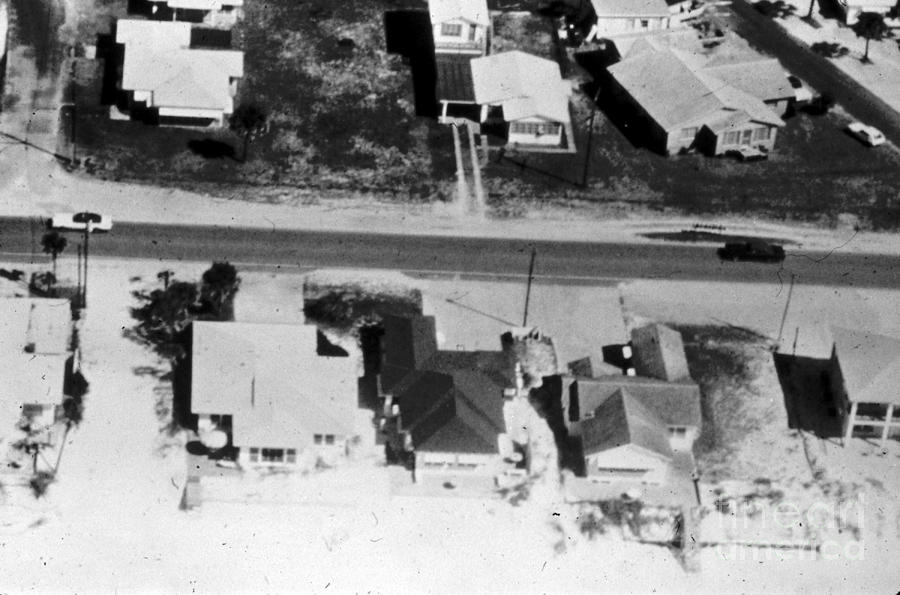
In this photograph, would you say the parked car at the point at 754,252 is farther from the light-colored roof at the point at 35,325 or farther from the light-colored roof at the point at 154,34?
the light-colored roof at the point at 35,325

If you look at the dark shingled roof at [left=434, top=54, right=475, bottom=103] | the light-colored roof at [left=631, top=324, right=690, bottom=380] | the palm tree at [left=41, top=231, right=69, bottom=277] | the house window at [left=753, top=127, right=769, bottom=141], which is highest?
the dark shingled roof at [left=434, top=54, right=475, bottom=103]

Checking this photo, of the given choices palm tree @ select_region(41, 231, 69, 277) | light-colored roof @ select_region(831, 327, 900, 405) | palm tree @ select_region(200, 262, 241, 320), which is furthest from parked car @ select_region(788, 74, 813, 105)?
palm tree @ select_region(41, 231, 69, 277)

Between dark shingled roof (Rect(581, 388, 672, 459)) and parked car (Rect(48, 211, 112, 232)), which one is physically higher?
parked car (Rect(48, 211, 112, 232))

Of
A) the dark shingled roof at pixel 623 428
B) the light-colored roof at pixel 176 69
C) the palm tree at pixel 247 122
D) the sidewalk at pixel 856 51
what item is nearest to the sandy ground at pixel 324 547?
the dark shingled roof at pixel 623 428

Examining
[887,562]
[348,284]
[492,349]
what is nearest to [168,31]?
[348,284]

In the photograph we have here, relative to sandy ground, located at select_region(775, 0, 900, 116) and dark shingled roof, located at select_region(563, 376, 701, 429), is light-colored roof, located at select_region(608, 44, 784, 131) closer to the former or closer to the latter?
sandy ground, located at select_region(775, 0, 900, 116)

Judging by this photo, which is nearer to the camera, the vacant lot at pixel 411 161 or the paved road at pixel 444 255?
the paved road at pixel 444 255
